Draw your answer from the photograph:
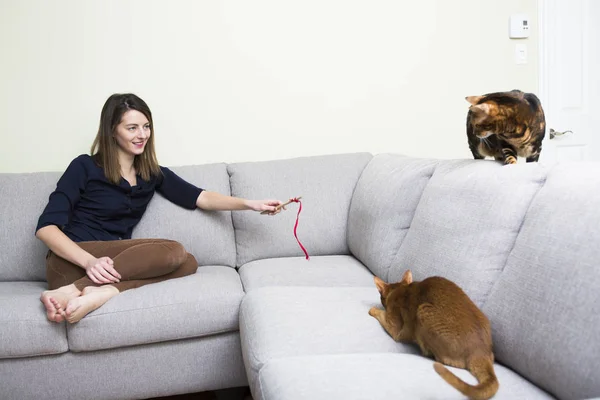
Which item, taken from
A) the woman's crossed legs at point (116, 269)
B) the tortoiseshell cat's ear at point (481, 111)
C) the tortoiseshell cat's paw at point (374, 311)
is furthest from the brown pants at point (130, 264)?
the tortoiseshell cat's ear at point (481, 111)

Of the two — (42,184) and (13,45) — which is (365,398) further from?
(13,45)

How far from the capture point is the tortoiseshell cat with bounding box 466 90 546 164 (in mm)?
1679

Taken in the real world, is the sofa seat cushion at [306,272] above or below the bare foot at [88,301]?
below

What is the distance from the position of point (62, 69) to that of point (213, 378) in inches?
64.4

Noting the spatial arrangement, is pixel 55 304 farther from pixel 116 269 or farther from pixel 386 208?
pixel 386 208

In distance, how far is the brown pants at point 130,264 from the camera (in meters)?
2.01

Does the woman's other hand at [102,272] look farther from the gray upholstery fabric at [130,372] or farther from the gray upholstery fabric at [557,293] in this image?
the gray upholstery fabric at [557,293]

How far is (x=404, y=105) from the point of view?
3029 millimetres

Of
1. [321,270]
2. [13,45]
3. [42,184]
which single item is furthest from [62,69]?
[321,270]

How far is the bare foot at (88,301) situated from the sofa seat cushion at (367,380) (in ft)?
2.41

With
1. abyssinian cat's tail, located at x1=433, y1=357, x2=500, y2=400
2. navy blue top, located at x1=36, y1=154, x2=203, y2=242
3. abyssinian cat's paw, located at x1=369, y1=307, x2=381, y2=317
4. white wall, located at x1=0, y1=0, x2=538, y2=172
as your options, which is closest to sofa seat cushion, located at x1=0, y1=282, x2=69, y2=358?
navy blue top, located at x1=36, y1=154, x2=203, y2=242

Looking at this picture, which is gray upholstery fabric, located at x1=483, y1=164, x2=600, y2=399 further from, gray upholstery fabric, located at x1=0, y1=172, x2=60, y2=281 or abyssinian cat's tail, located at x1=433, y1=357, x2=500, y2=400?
gray upholstery fabric, located at x1=0, y1=172, x2=60, y2=281

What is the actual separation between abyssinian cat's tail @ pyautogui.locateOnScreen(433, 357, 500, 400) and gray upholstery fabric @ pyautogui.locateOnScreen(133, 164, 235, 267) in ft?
4.66

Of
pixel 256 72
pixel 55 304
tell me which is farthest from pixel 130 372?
pixel 256 72
